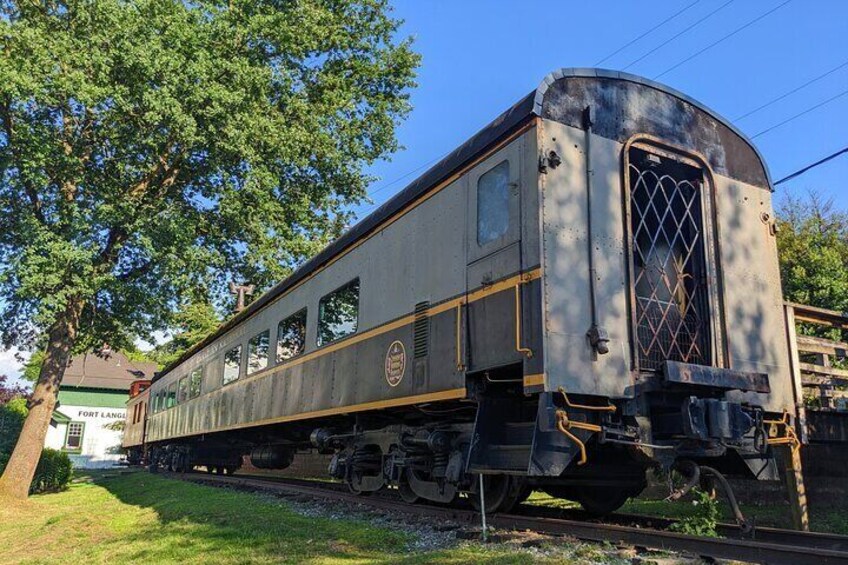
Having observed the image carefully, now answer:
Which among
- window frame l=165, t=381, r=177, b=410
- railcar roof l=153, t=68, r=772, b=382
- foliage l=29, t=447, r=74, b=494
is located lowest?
foliage l=29, t=447, r=74, b=494

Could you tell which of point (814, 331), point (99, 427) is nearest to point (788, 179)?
point (814, 331)

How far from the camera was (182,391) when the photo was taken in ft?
64.8

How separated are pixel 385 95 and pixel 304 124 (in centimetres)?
425

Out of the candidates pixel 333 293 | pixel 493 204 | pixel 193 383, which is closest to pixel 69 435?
pixel 193 383

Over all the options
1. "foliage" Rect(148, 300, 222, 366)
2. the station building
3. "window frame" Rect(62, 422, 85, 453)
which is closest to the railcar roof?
"foliage" Rect(148, 300, 222, 366)

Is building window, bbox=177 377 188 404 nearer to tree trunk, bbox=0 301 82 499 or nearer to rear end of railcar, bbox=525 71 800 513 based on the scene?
tree trunk, bbox=0 301 82 499

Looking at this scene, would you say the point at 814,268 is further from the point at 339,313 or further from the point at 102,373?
the point at 102,373

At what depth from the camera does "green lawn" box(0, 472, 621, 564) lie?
4987mm

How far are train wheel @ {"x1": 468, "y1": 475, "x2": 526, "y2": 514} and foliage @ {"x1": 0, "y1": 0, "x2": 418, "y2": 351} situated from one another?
10024 mm

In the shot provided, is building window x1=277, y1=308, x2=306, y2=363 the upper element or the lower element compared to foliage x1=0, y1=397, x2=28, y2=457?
upper

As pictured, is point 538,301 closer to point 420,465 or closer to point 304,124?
point 420,465

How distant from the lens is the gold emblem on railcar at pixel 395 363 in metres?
7.29

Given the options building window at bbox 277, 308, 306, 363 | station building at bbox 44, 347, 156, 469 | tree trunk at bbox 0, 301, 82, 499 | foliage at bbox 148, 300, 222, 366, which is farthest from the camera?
station building at bbox 44, 347, 156, 469

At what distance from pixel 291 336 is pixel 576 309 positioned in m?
6.67
